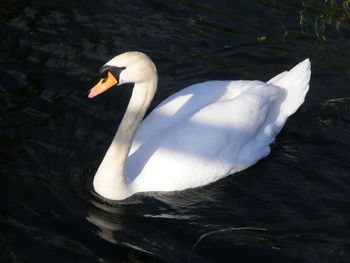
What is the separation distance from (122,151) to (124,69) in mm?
822

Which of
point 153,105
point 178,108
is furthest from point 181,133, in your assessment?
point 153,105

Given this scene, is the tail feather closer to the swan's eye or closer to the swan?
the swan

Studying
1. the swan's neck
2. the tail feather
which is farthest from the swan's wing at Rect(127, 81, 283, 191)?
the tail feather

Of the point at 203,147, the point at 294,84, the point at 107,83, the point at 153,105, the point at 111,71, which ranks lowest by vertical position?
the point at 153,105

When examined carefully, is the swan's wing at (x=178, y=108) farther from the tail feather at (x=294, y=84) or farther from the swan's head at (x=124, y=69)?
the swan's head at (x=124, y=69)

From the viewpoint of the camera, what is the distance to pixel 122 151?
24.9 ft

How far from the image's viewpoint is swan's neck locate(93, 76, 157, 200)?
742 cm

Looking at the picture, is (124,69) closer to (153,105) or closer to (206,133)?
(206,133)

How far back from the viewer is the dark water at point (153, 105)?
7188 mm

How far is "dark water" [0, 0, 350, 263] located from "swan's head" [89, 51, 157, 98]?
47.2 inches

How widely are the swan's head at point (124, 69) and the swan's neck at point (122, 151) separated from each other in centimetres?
18

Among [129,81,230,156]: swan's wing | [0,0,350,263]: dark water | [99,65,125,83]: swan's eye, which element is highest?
[99,65,125,83]: swan's eye

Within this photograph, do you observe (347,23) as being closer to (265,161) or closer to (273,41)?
(273,41)

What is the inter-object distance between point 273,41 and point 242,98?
7.70 ft
